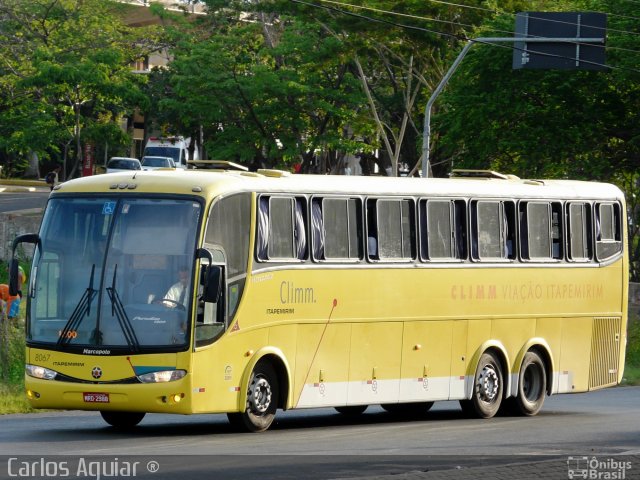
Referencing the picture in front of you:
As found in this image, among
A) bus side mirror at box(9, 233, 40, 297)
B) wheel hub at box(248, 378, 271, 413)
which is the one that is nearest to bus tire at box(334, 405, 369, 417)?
wheel hub at box(248, 378, 271, 413)

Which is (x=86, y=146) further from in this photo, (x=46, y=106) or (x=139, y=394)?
(x=139, y=394)

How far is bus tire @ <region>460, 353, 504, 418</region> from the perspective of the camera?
2106cm

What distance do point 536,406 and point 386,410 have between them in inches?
87.6

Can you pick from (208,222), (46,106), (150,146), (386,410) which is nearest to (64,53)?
(46,106)

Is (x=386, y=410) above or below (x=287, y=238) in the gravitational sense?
below

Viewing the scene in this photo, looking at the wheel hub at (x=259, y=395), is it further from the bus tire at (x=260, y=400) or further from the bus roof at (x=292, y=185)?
the bus roof at (x=292, y=185)

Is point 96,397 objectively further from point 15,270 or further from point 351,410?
point 351,410

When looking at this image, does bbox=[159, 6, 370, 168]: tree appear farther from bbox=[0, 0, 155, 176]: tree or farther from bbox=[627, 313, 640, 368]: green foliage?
bbox=[627, 313, 640, 368]: green foliage

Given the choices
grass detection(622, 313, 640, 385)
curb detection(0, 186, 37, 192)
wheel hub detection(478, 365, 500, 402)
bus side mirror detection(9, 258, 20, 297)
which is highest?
curb detection(0, 186, 37, 192)

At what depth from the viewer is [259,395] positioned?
690 inches

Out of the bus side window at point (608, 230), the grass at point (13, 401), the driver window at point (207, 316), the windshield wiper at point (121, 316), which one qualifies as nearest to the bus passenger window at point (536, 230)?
the bus side window at point (608, 230)

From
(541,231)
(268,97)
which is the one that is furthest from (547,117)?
(541,231)

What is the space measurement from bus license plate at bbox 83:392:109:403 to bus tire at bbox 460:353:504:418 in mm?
6278

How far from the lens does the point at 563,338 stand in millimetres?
22531
